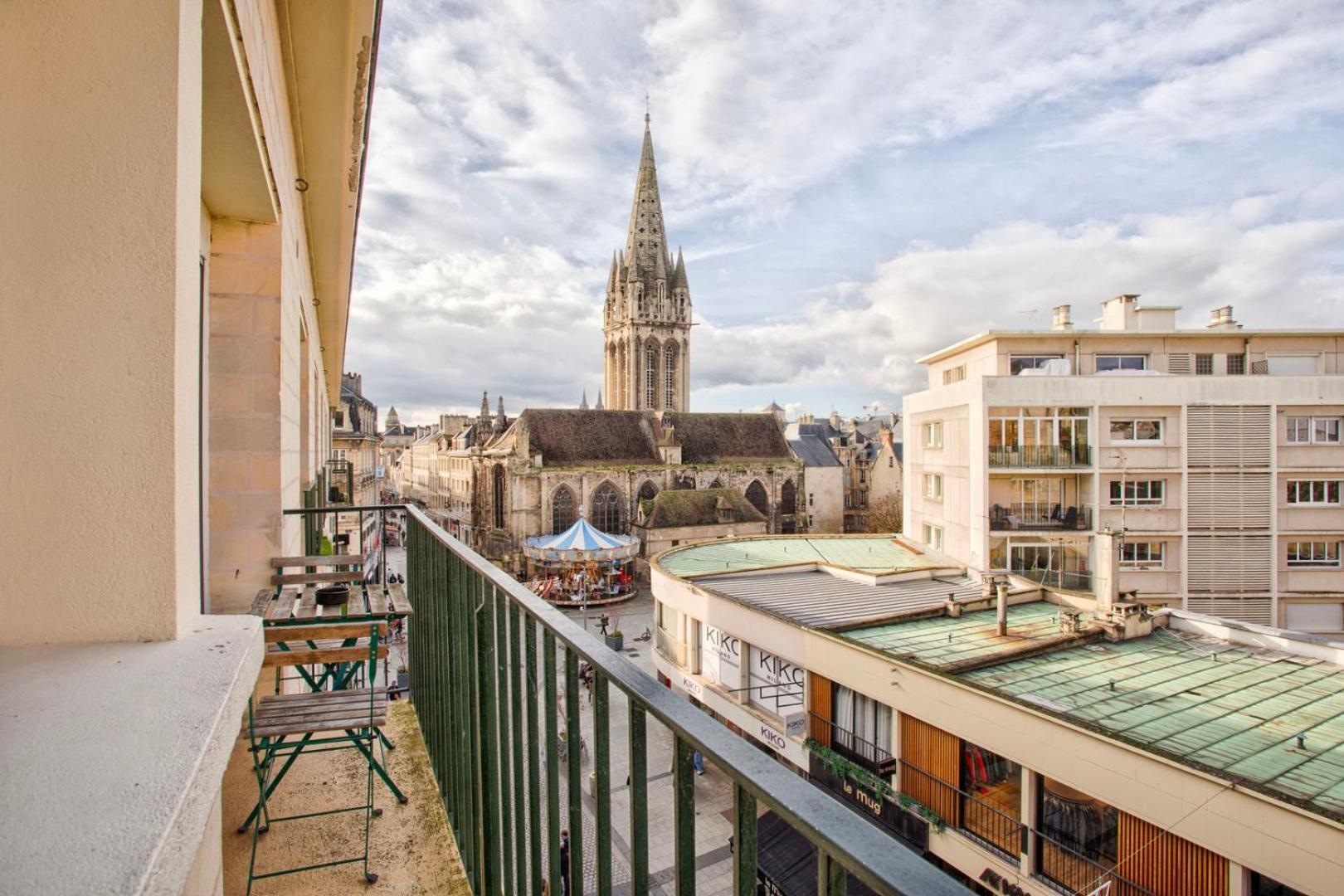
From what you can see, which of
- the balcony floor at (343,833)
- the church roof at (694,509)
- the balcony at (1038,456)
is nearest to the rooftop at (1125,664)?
the balcony at (1038,456)

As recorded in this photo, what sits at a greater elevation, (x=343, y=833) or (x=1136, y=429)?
(x=1136, y=429)

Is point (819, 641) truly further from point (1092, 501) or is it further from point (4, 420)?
point (4, 420)

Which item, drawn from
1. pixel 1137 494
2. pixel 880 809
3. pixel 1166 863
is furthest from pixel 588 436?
pixel 1166 863

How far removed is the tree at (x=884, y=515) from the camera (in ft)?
169

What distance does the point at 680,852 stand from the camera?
1175 mm

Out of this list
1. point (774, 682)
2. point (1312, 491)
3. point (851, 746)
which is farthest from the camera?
point (1312, 491)

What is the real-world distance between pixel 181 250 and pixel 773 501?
45533mm

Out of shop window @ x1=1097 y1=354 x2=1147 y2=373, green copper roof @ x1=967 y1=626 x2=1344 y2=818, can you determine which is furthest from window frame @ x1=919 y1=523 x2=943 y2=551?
green copper roof @ x1=967 y1=626 x2=1344 y2=818

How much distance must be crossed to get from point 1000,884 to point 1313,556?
15127 millimetres

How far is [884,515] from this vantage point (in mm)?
52469

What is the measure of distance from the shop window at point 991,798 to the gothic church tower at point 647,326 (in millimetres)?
47172

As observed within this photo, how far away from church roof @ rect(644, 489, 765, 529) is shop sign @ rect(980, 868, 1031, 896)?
2896 centimetres

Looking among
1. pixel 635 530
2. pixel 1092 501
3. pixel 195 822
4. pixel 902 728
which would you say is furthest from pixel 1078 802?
pixel 635 530

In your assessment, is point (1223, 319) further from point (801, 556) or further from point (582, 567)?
point (582, 567)
